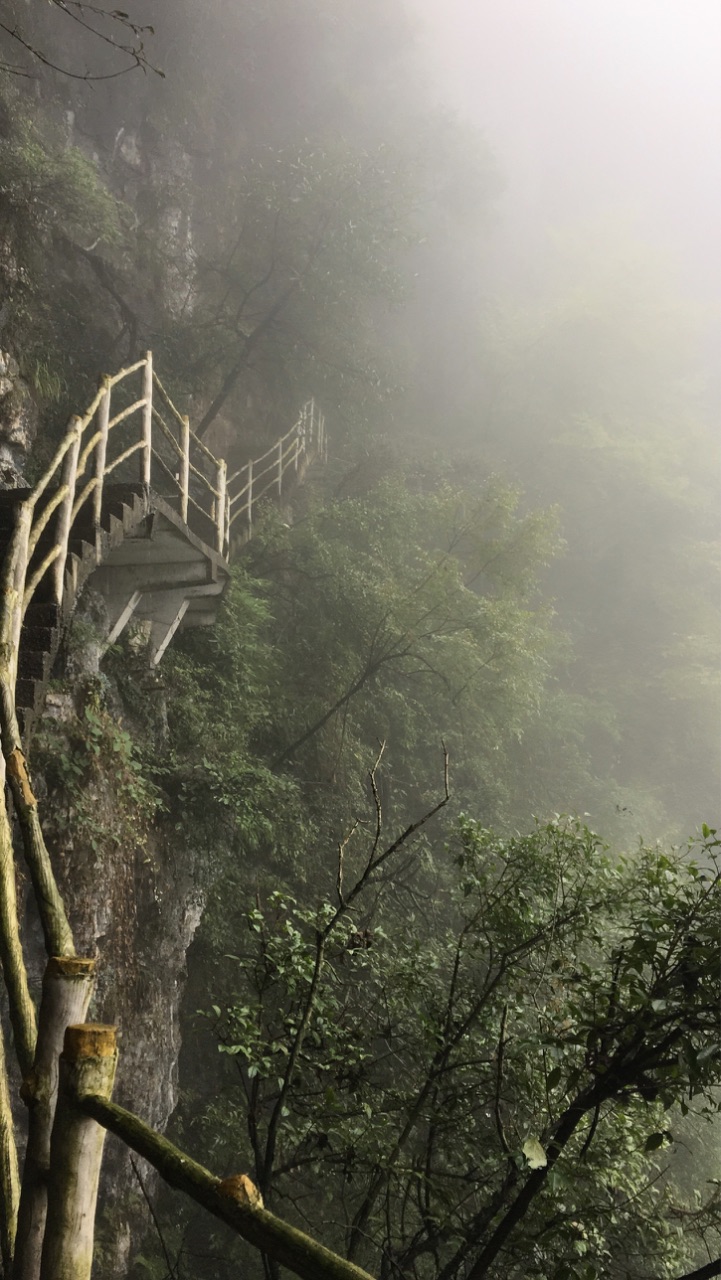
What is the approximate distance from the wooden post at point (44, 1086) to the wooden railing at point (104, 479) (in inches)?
50.3

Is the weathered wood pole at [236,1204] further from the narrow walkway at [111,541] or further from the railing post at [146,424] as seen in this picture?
the railing post at [146,424]

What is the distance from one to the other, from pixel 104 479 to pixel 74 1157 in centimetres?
745

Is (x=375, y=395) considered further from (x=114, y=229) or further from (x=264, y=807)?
(x=264, y=807)

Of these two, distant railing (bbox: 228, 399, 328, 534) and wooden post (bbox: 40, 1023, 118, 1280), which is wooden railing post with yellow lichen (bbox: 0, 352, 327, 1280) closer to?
wooden post (bbox: 40, 1023, 118, 1280)

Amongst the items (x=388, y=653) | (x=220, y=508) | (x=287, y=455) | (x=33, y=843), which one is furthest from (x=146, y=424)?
(x=287, y=455)

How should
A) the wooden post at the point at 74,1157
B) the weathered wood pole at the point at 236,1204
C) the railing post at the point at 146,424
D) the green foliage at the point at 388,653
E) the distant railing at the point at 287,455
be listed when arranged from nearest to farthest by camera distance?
the weathered wood pole at the point at 236,1204, the wooden post at the point at 74,1157, the railing post at the point at 146,424, the green foliage at the point at 388,653, the distant railing at the point at 287,455

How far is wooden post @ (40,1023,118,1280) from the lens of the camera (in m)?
1.11

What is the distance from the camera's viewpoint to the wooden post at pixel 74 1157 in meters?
1.11

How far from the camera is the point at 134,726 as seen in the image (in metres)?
6.98

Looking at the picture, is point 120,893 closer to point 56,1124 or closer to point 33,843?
point 33,843

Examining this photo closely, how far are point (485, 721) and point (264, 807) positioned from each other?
16.1ft

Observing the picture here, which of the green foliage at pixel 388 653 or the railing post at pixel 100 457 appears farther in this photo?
the green foliage at pixel 388 653

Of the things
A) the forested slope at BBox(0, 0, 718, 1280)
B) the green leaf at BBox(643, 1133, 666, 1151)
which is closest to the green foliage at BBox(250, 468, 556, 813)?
the forested slope at BBox(0, 0, 718, 1280)

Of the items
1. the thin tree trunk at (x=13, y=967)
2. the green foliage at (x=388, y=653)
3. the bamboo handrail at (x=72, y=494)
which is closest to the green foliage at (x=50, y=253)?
the bamboo handrail at (x=72, y=494)
